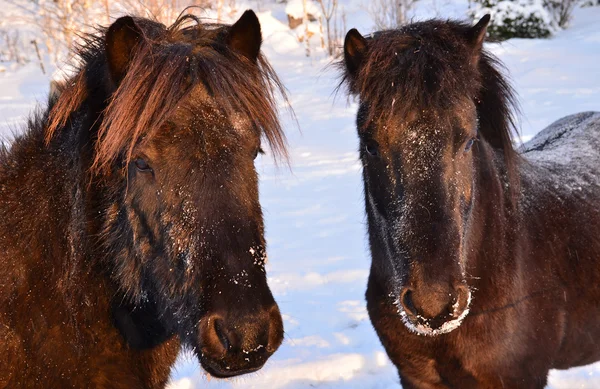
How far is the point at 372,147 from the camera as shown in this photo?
124 inches

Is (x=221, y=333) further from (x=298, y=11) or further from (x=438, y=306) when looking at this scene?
(x=298, y=11)

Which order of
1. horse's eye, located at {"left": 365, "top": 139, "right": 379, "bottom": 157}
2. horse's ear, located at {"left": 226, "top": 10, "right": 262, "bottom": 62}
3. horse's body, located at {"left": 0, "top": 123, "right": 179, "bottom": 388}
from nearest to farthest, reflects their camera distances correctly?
horse's body, located at {"left": 0, "top": 123, "right": 179, "bottom": 388}
horse's ear, located at {"left": 226, "top": 10, "right": 262, "bottom": 62}
horse's eye, located at {"left": 365, "top": 139, "right": 379, "bottom": 157}

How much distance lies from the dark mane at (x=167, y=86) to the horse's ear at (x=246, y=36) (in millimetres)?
45

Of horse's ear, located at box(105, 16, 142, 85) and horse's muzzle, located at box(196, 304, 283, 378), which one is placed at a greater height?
horse's ear, located at box(105, 16, 142, 85)

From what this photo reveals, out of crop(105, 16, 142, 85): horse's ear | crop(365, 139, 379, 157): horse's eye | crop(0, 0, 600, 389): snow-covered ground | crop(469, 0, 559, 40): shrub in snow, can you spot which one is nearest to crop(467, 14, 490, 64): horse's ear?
crop(365, 139, 379, 157): horse's eye

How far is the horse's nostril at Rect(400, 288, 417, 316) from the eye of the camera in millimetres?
2750

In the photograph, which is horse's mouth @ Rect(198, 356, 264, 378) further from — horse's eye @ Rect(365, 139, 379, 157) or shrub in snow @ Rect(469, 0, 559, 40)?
shrub in snow @ Rect(469, 0, 559, 40)

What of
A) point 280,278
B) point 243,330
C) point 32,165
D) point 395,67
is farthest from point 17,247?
point 280,278

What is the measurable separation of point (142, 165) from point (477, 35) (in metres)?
1.87

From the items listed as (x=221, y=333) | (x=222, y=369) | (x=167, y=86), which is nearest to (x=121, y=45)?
(x=167, y=86)

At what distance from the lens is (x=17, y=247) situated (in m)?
2.39

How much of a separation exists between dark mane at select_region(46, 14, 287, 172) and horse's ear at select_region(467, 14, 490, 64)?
120cm

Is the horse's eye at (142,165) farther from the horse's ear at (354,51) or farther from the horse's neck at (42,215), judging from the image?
the horse's ear at (354,51)

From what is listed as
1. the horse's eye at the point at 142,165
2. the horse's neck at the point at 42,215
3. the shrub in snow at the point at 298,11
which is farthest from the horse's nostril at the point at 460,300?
the shrub in snow at the point at 298,11
